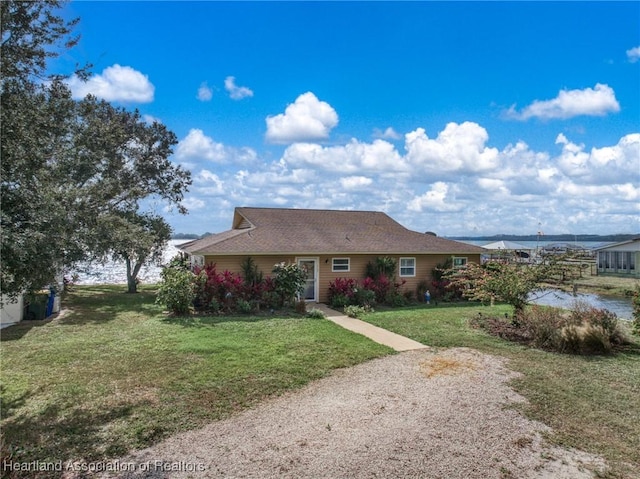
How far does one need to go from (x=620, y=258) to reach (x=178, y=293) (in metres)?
36.6

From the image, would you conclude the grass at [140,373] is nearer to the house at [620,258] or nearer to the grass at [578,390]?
the grass at [578,390]

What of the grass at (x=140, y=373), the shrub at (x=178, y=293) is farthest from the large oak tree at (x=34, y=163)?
the shrub at (x=178, y=293)

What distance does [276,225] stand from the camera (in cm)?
1920

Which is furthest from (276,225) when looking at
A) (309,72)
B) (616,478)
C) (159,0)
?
(616,478)

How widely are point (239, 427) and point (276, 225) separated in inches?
565

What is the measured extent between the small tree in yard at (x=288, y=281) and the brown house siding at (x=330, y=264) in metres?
1.07

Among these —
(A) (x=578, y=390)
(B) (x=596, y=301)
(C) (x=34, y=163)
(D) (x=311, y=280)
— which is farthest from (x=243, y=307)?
(B) (x=596, y=301)

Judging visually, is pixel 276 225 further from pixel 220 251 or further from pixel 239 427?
pixel 239 427

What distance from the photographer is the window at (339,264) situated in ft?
56.9

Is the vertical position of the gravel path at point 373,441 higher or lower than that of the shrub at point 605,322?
lower

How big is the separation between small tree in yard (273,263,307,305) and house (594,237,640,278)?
30.6 meters

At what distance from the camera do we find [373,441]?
4.86 metres

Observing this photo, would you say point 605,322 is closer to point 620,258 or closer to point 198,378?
point 198,378

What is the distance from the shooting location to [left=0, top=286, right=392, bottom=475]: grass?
5133mm
